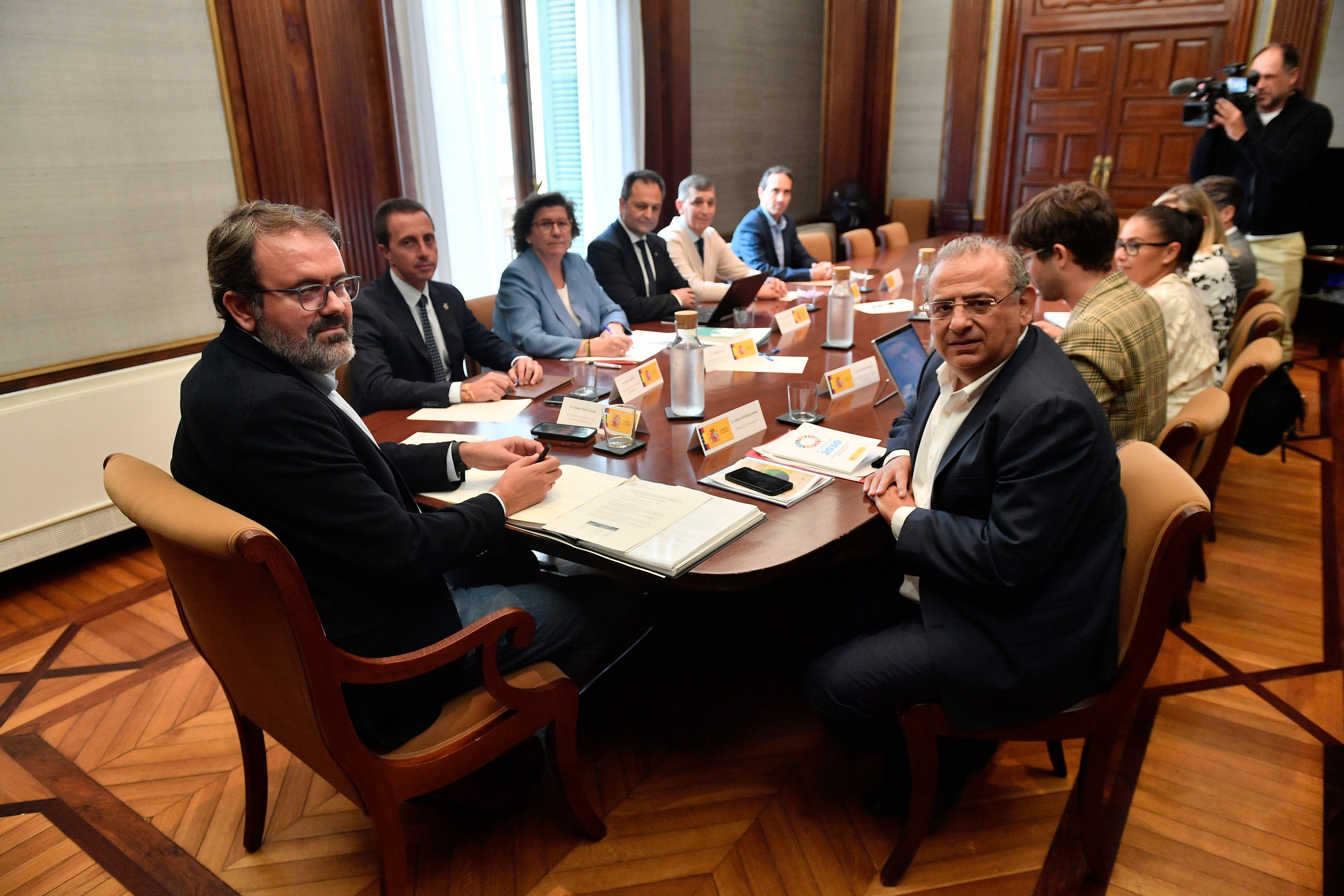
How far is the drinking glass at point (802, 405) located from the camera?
2.14m

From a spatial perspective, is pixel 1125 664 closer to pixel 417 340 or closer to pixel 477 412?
pixel 477 412

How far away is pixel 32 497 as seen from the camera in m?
2.85

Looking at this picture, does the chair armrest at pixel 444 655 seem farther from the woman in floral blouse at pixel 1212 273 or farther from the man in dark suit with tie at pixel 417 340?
the woman in floral blouse at pixel 1212 273

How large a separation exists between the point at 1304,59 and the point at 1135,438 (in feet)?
18.1

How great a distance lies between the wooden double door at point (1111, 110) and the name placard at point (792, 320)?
422 cm

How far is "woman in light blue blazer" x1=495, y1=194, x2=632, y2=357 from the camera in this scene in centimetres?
291

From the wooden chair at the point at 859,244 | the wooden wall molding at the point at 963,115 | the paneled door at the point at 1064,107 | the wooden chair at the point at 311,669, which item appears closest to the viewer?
the wooden chair at the point at 311,669

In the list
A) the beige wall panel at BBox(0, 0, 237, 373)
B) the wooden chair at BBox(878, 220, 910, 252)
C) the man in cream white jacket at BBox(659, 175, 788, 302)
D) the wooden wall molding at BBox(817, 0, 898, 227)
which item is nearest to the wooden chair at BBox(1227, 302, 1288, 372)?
the man in cream white jacket at BBox(659, 175, 788, 302)

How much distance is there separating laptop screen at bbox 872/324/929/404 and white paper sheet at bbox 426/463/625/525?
864 millimetres

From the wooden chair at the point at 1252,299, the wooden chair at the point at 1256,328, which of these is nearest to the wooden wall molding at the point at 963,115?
the wooden chair at the point at 1252,299

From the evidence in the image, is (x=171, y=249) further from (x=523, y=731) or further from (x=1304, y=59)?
(x=1304, y=59)

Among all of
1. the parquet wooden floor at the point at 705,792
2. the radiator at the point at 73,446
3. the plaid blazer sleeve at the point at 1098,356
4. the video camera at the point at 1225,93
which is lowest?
the parquet wooden floor at the point at 705,792

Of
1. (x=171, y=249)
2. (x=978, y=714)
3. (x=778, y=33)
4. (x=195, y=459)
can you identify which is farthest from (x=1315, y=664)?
(x=778, y=33)

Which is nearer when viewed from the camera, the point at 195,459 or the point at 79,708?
the point at 195,459
